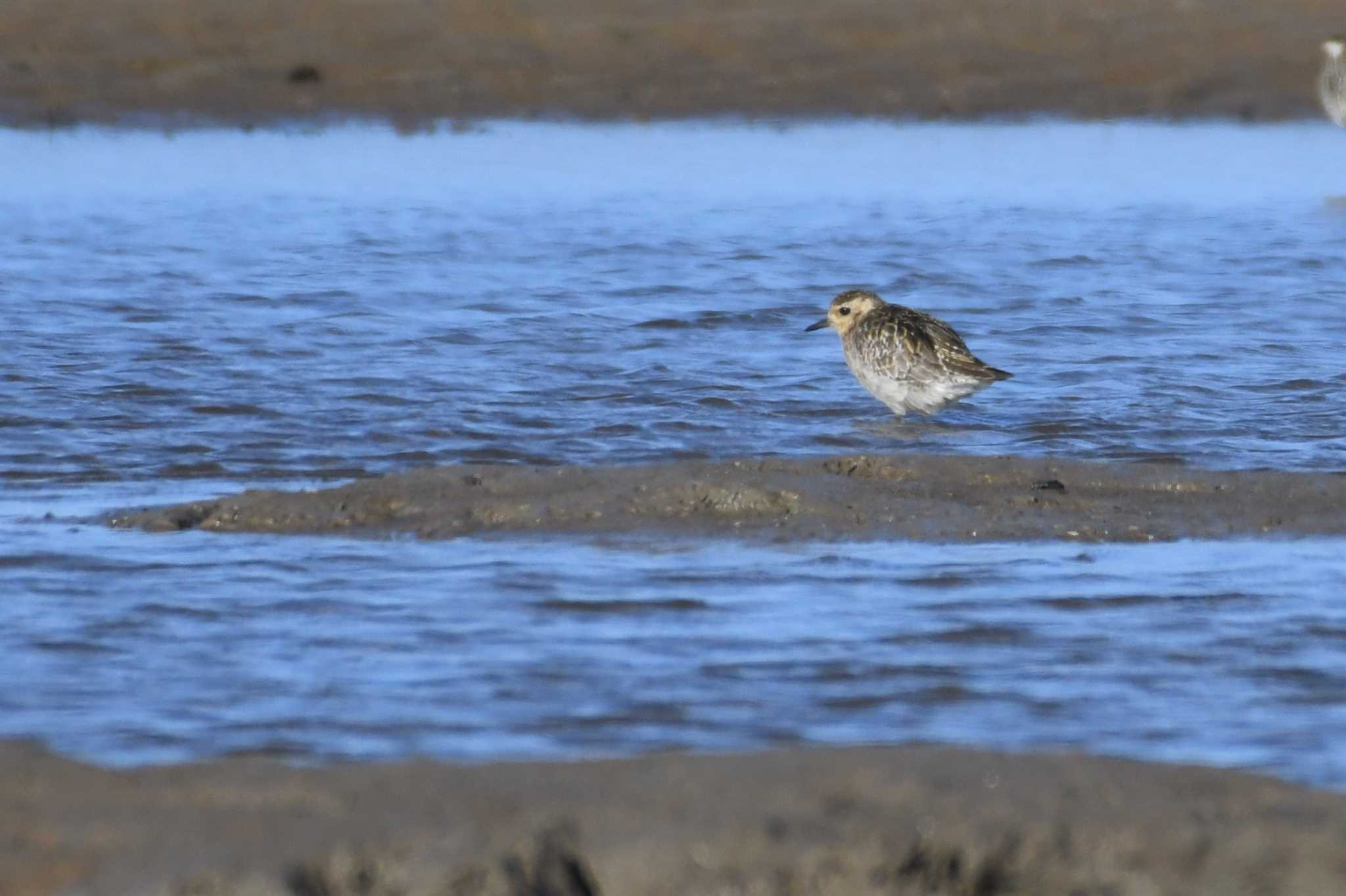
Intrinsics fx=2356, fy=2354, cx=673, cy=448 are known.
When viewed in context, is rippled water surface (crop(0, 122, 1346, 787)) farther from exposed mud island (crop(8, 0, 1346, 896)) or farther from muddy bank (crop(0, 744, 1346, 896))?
muddy bank (crop(0, 744, 1346, 896))

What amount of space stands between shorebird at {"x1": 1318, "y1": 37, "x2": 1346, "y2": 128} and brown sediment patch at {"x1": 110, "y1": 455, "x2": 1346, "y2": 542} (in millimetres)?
11952

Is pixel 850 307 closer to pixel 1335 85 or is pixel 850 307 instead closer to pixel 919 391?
pixel 919 391

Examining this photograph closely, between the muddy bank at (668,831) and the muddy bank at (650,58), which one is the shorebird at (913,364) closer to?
the muddy bank at (668,831)

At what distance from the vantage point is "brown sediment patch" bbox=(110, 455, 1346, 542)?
738 cm

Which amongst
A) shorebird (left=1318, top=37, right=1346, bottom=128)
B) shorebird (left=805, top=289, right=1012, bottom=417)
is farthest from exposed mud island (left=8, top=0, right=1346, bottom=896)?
shorebird (left=1318, top=37, right=1346, bottom=128)

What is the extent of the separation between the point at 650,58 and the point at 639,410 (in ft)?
41.1

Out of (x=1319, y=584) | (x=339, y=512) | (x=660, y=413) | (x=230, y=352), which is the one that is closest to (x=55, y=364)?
(x=230, y=352)

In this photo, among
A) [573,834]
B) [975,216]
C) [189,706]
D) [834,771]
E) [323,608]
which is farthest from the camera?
[975,216]

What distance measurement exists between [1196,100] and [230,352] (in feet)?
40.4

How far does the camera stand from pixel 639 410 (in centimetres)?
981

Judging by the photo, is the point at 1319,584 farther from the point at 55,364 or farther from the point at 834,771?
the point at 55,364

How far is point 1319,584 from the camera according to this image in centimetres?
662

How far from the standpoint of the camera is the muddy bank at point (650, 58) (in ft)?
68.5

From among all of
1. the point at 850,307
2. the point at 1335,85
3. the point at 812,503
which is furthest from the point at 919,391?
the point at 1335,85
